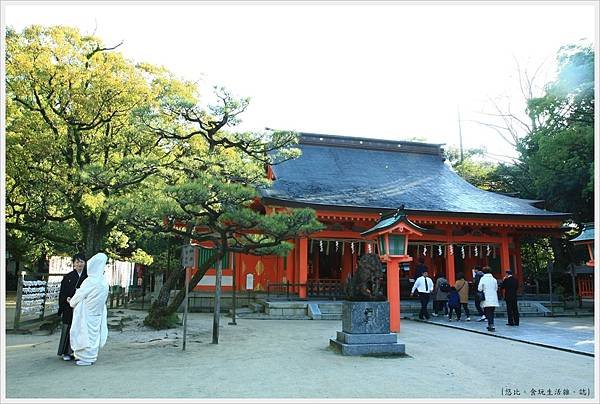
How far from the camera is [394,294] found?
11227mm

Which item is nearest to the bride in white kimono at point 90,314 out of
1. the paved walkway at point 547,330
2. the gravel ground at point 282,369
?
the gravel ground at point 282,369

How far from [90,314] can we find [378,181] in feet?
49.3

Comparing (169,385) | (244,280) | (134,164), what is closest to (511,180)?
(244,280)

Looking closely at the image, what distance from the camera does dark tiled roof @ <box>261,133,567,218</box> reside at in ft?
56.1

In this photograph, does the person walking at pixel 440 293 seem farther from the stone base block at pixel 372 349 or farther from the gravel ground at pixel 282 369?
the stone base block at pixel 372 349

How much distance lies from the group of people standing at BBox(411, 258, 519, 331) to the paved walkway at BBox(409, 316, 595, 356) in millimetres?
306

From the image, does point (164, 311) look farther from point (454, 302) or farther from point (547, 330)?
point (547, 330)

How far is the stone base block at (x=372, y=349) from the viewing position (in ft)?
25.6

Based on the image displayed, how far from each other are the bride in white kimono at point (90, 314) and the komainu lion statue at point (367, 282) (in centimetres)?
436

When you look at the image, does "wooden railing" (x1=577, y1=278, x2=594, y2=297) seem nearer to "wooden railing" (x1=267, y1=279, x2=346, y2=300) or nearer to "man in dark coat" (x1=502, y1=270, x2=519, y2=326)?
"man in dark coat" (x1=502, y1=270, x2=519, y2=326)

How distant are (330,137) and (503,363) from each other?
1660 centimetres

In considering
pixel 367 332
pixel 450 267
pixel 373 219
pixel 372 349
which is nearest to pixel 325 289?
pixel 373 219

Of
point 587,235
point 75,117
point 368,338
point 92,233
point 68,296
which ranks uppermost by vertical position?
point 75,117

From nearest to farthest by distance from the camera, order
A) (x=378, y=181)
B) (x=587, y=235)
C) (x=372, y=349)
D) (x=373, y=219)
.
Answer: (x=372, y=349), (x=587, y=235), (x=373, y=219), (x=378, y=181)
